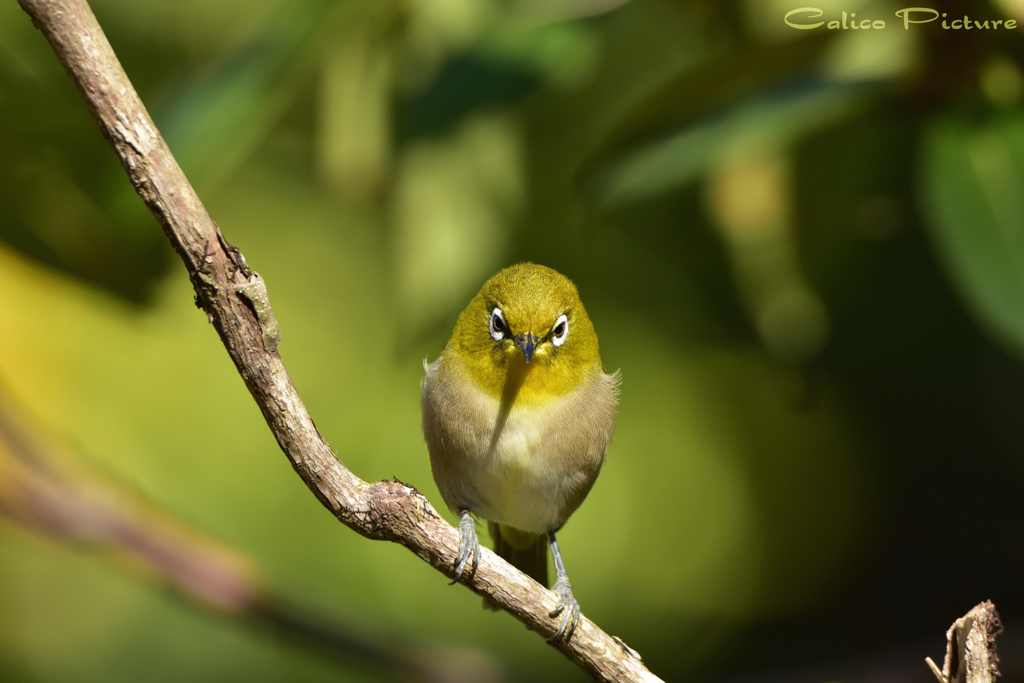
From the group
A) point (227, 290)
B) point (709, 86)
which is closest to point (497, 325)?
point (709, 86)

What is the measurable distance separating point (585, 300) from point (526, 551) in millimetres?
900

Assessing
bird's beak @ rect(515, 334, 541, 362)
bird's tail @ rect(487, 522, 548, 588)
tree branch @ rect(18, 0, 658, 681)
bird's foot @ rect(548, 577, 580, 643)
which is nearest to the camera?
tree branch @ rect(18, 0, 658, 681)

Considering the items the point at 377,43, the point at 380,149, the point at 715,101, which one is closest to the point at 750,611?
the point at 715,101

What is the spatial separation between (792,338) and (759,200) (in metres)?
0.44

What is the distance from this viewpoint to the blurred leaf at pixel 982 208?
204 cm

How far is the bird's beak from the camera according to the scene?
2184 millimetres

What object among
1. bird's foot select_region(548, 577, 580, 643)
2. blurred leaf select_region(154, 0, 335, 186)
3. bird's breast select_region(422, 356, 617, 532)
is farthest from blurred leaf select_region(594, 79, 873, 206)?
bird's foot select_region(548, 577, 580, 643)

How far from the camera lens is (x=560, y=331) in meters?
2.31

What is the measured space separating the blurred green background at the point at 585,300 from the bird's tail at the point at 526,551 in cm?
24

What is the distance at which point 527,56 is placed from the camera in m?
2.29

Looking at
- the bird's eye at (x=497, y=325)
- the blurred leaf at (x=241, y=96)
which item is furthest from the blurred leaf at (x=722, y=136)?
the blurred leaf at (x=241, y=96)

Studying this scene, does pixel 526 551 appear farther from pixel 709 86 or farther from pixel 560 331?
pixel 709 86

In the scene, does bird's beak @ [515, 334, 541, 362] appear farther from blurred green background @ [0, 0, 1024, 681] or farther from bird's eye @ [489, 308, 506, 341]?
blurred green background @ [0, 0, 1024, 681]

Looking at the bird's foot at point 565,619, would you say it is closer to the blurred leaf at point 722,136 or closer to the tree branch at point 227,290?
the tree branch at point 227,290
